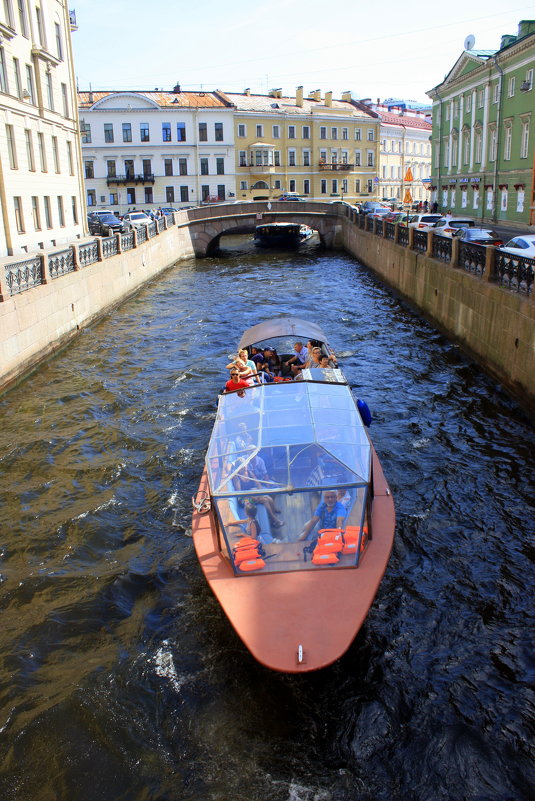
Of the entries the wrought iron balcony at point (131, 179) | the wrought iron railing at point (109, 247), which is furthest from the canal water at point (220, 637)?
the wrought iron balcony at point (131, 179)

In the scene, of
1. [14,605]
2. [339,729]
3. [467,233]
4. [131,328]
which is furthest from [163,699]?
[467,233]

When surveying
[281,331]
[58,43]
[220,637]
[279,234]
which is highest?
[58,43]

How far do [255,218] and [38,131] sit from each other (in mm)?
15991

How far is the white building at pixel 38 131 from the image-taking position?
26.8 m

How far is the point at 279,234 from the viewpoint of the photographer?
4525cm

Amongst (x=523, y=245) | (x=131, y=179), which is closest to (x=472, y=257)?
(x=523, y=245)

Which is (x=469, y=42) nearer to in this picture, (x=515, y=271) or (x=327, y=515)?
(x=515, y=271)

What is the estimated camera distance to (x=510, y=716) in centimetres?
597

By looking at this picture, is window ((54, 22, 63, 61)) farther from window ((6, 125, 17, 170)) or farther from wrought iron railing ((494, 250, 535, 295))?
wrought iron railing ((494, 250, 535, 295))

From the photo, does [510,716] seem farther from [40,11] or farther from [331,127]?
[331,127]


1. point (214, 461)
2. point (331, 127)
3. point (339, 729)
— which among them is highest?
point (331, 127)

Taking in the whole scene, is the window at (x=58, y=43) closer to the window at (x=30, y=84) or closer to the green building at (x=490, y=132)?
the window at (x=30, y=84)

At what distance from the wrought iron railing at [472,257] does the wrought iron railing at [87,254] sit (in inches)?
408

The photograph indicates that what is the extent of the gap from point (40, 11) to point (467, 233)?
65.8ft
